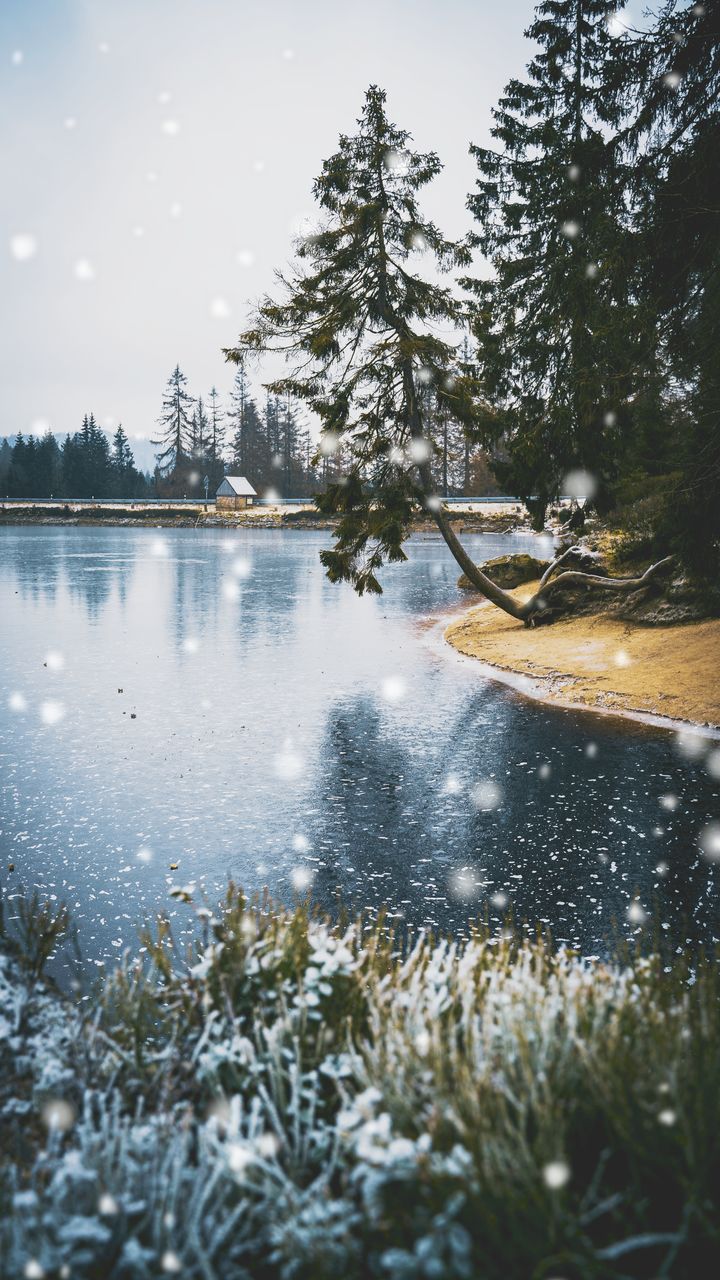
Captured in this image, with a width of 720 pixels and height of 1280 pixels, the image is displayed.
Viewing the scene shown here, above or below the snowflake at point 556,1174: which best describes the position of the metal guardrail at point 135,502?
above

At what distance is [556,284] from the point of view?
1474 centimetres

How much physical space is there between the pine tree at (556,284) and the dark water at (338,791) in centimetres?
481

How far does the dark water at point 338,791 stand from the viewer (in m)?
5.88

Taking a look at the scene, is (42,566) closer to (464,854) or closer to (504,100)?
(504,100)

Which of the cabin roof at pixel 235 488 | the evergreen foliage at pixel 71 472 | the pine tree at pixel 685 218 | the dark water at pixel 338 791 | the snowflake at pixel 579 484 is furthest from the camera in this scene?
the evergreen foliage at pixel 71 472

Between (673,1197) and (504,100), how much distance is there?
81.6ft

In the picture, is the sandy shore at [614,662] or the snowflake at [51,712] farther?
the sandy shore at [614,662]

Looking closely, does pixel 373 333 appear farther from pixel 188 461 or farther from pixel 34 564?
pixel 188 461

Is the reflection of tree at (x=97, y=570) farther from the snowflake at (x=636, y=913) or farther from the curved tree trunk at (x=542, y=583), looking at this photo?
the snowflake at (x=636, y=913)

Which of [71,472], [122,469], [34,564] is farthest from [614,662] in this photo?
[122,469]

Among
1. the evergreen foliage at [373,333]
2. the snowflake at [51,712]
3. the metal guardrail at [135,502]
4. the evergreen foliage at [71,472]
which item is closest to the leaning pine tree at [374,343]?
the evergreen foliage at [373,333]

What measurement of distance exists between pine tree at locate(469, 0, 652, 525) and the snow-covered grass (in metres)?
8.68

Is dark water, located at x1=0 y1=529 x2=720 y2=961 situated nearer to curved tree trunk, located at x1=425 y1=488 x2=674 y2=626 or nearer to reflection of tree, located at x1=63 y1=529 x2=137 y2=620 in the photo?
curved tree trunk, located at x1=425 y1=488 x2=674 y2=626

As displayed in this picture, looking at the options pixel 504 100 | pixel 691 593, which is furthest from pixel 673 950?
pixel 504 100
